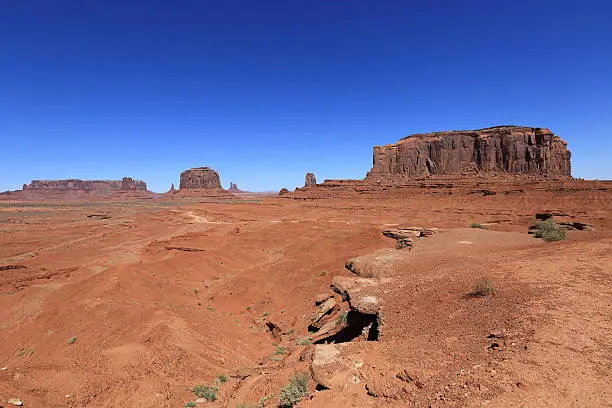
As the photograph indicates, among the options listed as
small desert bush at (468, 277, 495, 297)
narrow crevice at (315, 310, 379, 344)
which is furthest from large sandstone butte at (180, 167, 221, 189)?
small desert bush at (468, 277, 495, 297)

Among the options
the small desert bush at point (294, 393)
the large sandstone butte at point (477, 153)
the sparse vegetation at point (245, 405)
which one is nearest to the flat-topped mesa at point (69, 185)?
the large sandstone butte at point (477, 153)

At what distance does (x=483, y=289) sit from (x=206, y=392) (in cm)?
709

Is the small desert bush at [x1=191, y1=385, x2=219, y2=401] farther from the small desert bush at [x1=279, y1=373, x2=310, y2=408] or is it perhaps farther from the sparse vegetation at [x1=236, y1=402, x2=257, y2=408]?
the small desert bush at [x1=279, y1=373, x2=310, y2=408]

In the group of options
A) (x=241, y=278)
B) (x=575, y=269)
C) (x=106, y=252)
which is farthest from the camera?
(x=106, y=252)

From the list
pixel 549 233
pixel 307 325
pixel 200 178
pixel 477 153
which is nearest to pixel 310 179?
pixel 477 153

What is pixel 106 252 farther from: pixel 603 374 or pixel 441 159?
pixel 441 159

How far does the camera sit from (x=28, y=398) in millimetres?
6988

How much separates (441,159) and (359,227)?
47.8 meters

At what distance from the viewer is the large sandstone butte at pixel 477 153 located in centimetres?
6062

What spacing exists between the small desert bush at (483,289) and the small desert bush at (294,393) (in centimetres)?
488

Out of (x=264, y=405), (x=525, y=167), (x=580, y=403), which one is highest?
(x=525, y=167)

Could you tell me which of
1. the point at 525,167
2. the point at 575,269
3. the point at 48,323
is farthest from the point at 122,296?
the point at 525,167

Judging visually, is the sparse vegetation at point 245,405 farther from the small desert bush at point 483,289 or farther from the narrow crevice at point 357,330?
the small desert bush at point 483,289

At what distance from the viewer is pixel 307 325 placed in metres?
12.8
